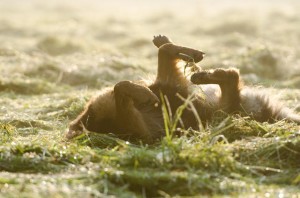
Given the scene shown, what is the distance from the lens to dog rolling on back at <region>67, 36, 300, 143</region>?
17.0 ft

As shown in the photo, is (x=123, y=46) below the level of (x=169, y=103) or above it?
above

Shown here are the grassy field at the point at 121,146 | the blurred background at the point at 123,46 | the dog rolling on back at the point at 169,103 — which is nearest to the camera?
the grassy field at the point at 121,146

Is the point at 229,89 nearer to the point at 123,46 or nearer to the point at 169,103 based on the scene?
the point at 169,103

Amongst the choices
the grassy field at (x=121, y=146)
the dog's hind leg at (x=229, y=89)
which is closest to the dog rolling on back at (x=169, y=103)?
the dog's hind leg at (x=229, y=89)

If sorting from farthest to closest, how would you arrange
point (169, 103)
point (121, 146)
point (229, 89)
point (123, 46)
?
point (123, 46) < point (229, 89) < point (169, 103) < point (121, 146)

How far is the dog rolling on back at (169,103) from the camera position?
5176 mm

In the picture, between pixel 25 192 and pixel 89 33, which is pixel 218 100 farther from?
pixel 89 33

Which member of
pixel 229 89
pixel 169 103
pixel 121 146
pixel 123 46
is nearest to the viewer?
pixel 121 146

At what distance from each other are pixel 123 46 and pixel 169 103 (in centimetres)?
1096

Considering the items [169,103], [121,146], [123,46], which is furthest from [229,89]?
[123,46]

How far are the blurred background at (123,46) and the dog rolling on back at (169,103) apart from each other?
1.01m

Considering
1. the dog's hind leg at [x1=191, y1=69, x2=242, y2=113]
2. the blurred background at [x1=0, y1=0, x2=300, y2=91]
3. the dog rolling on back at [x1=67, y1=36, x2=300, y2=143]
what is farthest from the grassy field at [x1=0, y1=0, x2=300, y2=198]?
the dog's hind leg at [x1=191, y1=69, x2=242, y2=113]

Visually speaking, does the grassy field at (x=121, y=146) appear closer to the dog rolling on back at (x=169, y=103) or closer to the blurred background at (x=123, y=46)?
the blurred background at (x=123, y=46)

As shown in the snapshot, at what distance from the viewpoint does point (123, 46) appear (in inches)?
644
